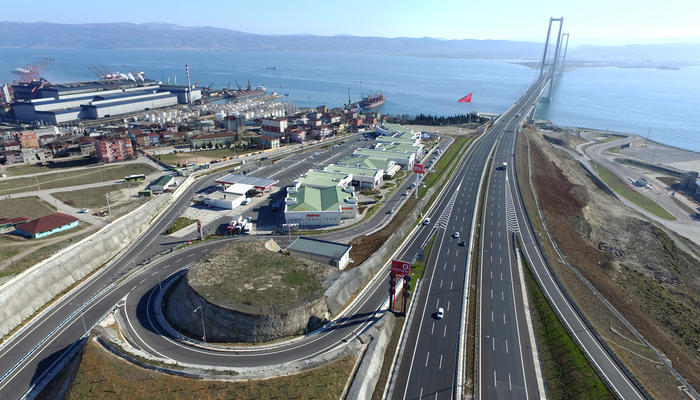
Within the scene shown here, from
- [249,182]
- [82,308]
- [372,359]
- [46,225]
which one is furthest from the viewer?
[249,182]

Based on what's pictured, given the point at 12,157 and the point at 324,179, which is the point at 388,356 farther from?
the point at 12,157

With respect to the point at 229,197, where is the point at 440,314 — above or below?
below

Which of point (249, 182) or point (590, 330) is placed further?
point (249, 182)

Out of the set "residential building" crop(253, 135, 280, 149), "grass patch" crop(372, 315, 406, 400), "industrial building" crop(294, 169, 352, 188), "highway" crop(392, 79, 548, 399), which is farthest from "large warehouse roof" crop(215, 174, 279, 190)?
"grass patch" crop(372, 315, 406, 400)

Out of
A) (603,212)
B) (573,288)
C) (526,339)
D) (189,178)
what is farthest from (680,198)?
(189,178)

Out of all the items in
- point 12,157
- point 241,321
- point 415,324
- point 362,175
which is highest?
point 362,175

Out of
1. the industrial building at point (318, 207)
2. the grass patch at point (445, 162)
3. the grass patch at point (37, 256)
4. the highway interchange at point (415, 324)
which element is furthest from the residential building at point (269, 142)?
the grass patch at point (37, 256)

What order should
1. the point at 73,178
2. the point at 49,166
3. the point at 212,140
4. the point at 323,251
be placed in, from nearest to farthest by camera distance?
the point at 323,251
the point at 73,178
the point at 49,166
the point at 212,140

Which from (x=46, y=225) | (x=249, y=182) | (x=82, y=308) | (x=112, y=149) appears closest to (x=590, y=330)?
(x=82, y=308)
